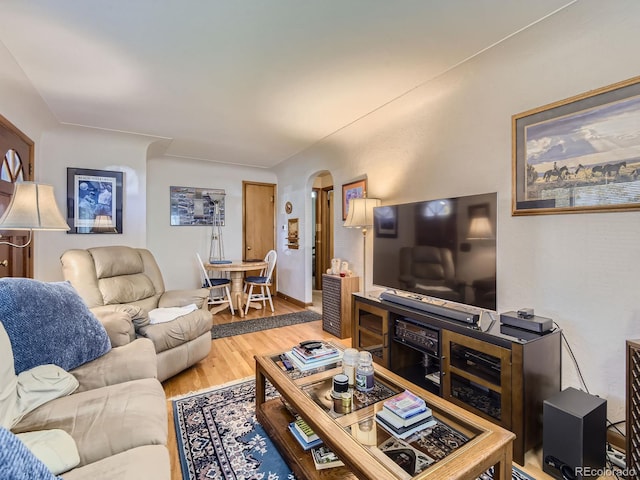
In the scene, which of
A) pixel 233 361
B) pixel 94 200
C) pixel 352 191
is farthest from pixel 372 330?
pixel 94 200

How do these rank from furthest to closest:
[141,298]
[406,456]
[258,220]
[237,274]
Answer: [258,220] < [237,274] < [141,298] < [406,456]

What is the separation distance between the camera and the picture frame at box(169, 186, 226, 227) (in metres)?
4.71

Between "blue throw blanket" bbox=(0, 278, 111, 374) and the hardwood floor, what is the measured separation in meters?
0.68

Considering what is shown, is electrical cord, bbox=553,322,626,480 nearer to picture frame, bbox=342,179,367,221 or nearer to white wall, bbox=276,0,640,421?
white wall, bbox=276,0,640,421

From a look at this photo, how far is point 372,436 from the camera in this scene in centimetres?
115

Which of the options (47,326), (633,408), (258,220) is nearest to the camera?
(633,408)

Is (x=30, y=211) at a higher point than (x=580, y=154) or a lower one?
lower

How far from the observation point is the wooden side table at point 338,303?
128 inches

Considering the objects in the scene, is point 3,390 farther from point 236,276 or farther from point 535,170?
point 236,276

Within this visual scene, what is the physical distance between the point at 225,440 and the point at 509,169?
2.40 metres

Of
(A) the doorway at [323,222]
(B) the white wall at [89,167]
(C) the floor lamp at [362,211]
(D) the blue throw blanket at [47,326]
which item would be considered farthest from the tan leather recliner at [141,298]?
(A) the doorway at [323,222]

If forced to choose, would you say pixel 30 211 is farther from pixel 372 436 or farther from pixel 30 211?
pixel 372 436

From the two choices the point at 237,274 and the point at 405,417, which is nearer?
the point at 405,417

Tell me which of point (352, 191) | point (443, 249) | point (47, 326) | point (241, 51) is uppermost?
point (241, 51)
